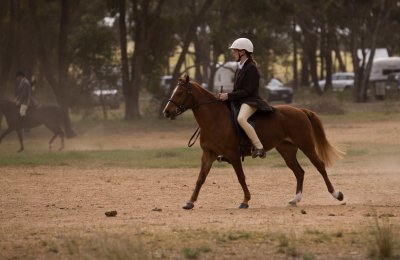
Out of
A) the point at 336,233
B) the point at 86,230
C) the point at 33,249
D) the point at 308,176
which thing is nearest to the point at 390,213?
the point at 336,233

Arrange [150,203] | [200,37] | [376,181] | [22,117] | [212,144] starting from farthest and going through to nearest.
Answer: [200,37], [22,117], [376,181], [150,203], [212,144]

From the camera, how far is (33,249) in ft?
36.1

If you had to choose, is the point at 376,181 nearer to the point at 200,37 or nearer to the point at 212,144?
the point at 212,144

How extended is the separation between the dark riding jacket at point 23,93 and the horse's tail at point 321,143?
51.3 ft

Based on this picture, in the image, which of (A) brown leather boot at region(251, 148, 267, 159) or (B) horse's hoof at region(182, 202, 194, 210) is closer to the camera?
(B) horse's hoof at region(182, 202, 194, 210)

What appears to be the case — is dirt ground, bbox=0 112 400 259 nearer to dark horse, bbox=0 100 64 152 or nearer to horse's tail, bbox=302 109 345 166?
horse's tail, bbox=302 109 345 166

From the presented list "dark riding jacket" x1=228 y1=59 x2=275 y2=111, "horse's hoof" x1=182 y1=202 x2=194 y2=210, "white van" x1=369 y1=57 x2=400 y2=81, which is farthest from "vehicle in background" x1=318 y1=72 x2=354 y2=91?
"horse's hoof" x1=182 y1=202 x2=194 y2=210

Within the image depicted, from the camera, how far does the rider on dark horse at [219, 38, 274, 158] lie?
14969mm

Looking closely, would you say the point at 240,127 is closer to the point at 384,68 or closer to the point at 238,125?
the point at 238,125

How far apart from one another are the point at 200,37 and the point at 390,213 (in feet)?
190

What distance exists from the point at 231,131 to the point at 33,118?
56.6 feet

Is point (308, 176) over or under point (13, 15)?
under

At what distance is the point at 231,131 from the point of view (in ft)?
49.4

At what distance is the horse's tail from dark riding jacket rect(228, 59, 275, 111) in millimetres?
1213
